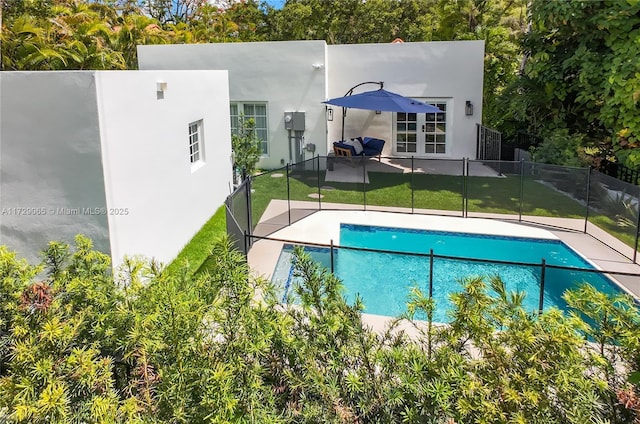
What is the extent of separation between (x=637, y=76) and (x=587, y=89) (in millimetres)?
1740

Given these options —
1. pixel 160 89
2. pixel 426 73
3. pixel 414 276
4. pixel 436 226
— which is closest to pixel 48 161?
pixel 160 89

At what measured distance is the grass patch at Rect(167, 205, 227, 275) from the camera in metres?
9.72

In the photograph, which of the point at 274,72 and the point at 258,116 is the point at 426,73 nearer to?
the point at 274,72

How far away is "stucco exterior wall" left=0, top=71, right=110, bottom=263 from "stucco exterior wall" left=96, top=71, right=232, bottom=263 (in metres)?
0.22

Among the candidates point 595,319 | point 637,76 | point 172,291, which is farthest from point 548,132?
point 172,291

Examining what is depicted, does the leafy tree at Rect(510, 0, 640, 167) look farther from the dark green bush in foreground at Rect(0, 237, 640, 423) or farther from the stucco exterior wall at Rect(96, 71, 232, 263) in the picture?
the dark green bush in foreground at Rect(0, 237, 640, 423)

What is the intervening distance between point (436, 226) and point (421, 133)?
8364 mm

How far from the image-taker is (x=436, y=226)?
1267 cm

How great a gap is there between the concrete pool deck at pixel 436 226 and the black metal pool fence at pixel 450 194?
51mm

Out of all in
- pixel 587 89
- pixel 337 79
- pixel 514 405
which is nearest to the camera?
pixel 514 405

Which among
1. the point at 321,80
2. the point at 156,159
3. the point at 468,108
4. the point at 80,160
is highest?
the point at 321,80

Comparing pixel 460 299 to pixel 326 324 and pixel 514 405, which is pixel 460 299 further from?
pixel 326 324

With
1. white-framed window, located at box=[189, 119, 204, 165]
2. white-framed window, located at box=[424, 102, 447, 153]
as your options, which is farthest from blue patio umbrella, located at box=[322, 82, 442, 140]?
white-framed window, located at box=[189, 119, 204, 165]

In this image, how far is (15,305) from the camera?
11.9ft
